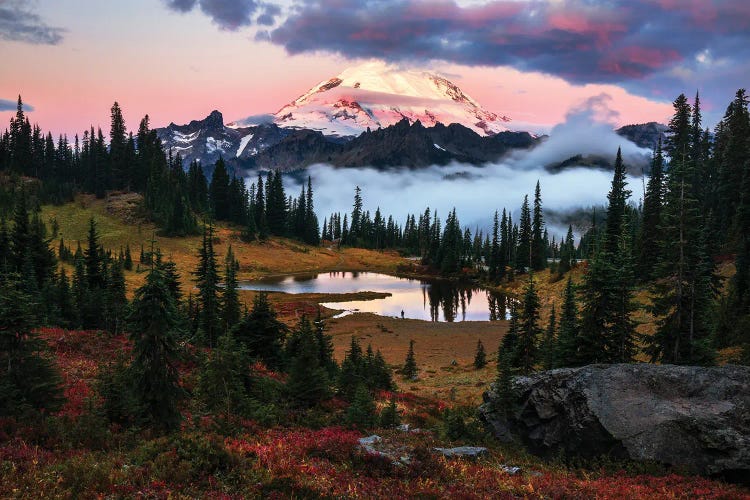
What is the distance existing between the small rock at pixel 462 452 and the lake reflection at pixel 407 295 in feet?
188

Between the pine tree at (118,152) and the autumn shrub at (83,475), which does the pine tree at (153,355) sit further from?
the pine tree at (118,152)

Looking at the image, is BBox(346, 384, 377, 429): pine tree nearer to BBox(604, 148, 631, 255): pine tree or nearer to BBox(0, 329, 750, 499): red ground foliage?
BBox(0, 329, 750, 499): red ground foliage

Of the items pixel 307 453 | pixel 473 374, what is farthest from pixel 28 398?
pixel 473 374

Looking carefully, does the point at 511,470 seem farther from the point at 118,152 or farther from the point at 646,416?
the point at 118,152

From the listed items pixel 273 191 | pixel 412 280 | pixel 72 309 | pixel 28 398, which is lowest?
pixel 412 280

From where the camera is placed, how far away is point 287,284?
3962 inches

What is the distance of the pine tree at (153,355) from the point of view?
45.9 feet

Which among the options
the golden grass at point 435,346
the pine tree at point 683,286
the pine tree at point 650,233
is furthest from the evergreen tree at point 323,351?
the pine tree at point 650,233

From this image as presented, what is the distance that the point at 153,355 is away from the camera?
45.9 feet

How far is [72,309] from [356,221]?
15337 cm

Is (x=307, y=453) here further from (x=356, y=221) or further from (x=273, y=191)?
(x=356, y=221)

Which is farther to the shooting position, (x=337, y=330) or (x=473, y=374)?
(x=337, y=330)

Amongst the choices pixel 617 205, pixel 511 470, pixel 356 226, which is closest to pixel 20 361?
pixel 511 470

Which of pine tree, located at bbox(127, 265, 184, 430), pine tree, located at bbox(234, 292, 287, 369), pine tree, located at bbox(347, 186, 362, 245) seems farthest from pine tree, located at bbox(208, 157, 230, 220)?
pine tree, located at bbox(127, 265, 184, 430)
